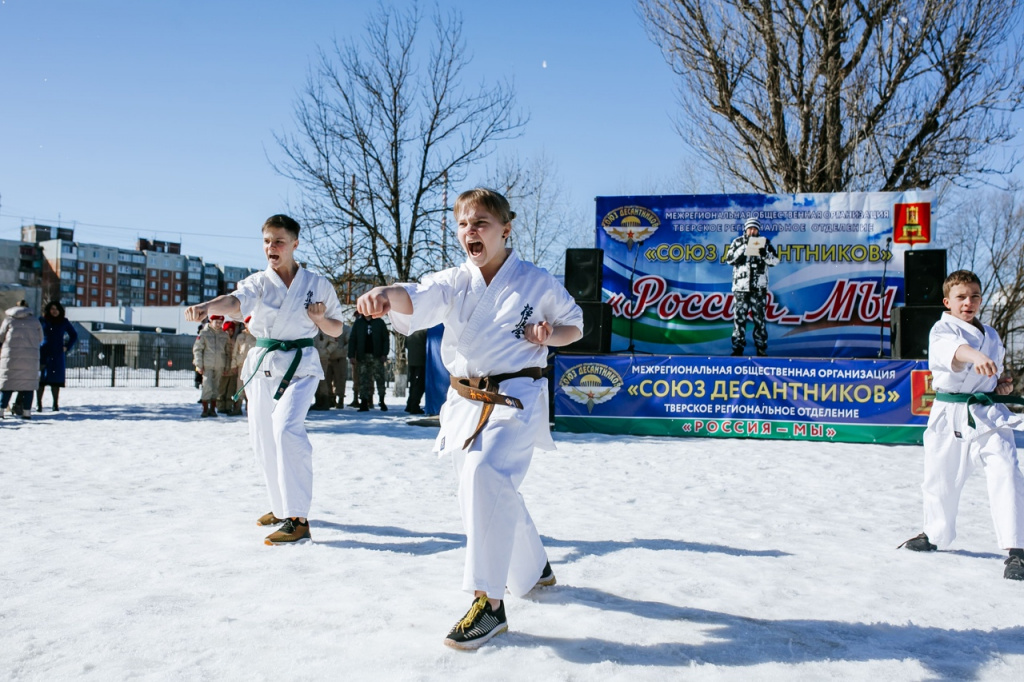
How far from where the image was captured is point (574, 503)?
635 cm

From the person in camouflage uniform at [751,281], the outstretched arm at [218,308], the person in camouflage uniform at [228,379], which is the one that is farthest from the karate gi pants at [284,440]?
the person in camouflage uniform at [751,281]

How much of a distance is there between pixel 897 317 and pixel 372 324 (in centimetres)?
886

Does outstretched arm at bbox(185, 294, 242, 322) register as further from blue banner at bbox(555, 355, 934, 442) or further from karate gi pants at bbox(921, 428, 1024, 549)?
blue banner at bbox(555, 355, 934, 442)

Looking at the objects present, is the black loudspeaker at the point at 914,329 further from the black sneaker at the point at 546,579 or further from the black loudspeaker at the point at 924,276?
the black sneaker at the point at 546,579

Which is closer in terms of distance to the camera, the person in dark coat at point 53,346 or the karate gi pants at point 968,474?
the karate gi pants at point 968,474

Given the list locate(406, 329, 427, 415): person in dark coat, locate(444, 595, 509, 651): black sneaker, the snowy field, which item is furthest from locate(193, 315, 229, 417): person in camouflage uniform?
locate(444, 595, 509, 651): black sneaker

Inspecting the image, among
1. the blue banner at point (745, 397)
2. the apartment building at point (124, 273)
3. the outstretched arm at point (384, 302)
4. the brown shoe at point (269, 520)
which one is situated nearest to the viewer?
the outstretched arm at point (384, 302)

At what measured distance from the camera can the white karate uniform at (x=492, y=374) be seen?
3.06m

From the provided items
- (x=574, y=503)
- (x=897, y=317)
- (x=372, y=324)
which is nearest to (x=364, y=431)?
(x=372, y=324)

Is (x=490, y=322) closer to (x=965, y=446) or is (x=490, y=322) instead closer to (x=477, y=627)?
(x=477, y=627)

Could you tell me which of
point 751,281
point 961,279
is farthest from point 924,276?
point 961,279

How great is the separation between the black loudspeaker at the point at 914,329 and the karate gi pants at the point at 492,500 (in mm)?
9499

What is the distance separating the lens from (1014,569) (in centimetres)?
414

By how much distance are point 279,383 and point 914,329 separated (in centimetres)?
951
